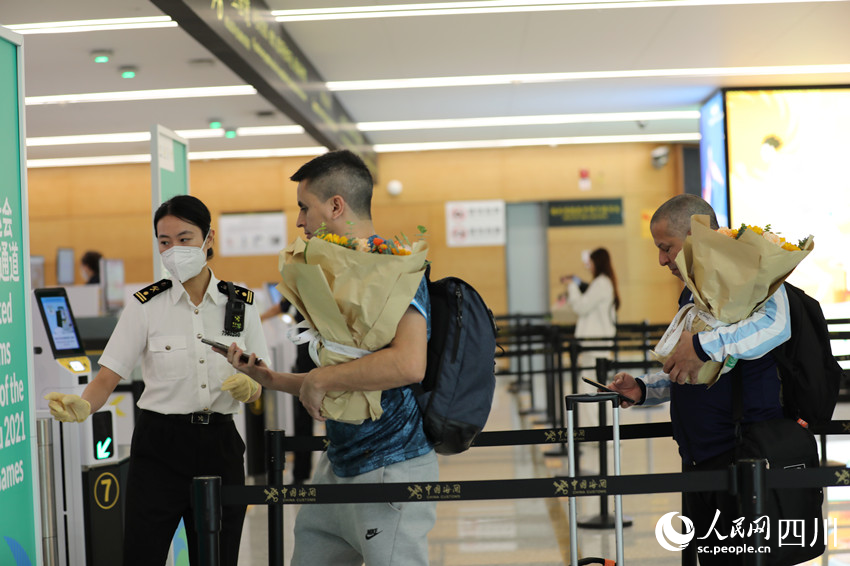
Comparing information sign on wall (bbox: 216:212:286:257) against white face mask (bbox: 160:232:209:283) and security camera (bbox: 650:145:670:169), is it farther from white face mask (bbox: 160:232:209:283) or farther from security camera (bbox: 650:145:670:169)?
white face mask (bbox: 160:232:209:283)

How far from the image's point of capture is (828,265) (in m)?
8.95

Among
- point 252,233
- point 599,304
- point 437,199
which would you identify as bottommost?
point 599,304

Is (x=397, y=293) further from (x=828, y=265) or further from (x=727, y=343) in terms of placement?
(x=828, y=265)

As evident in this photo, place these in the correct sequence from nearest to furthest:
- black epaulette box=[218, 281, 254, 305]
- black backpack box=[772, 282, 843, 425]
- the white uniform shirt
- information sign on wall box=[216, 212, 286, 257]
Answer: black backpack box=[772, 282, 843, 425]
the white uniform shirt
black epaulette box=[218, 281, 254, 305]
information sign on wall box=[216, 212, 286, 257]

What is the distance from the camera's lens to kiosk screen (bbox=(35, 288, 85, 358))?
11.7 feet

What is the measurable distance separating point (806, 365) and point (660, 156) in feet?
40.3

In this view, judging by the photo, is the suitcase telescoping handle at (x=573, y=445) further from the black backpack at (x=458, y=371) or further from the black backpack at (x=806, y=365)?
the black backpack at (x=458, y=371)

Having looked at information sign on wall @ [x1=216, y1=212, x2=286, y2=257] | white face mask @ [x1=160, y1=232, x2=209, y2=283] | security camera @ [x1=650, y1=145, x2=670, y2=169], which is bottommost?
white face mask @ [x1=160, y1=232, x2=209, y2=283]

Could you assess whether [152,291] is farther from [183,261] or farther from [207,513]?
[207,513]

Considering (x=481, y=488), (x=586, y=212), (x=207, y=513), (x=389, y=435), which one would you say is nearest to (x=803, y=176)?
(x=586, y=212)

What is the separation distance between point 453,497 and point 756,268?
903 millimetres

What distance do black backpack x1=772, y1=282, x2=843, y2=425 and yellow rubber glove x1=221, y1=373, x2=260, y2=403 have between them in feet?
4.61


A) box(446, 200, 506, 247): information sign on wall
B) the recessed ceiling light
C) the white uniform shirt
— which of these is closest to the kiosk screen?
the white uniform shirt

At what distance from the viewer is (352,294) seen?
1.70 metres
